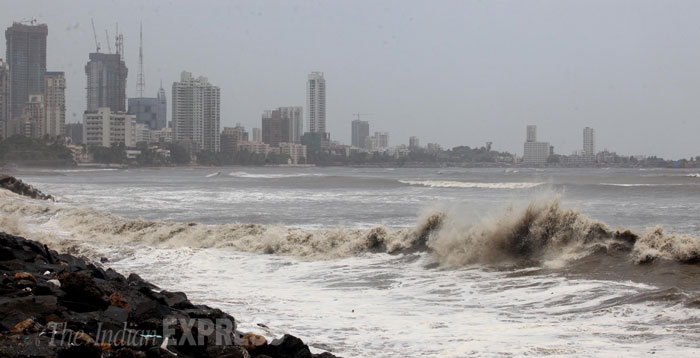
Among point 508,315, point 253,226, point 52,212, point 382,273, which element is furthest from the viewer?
point 52,212

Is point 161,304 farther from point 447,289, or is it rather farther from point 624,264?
point 624,264

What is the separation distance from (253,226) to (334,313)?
10.3 metres

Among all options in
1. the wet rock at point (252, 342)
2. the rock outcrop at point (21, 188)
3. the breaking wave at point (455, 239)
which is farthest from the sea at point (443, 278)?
the rock outcrop at point (21, 188)

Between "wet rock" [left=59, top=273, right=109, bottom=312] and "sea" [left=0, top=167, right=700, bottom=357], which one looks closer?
"wet rock" [left=59, top=273, right=109, bottom=312]

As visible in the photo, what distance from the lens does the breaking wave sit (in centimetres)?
1345

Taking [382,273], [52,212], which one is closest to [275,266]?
[382,273]

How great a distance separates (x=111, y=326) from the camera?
6.48 metres

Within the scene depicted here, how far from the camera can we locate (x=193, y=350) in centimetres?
625

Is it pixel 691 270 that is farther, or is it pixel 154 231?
pixel 154 231

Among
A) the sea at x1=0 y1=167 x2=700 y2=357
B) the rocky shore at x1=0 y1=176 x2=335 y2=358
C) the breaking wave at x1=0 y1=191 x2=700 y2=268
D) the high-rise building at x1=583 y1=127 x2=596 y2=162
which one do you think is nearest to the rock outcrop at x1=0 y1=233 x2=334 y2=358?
the rocky shore at x1=0 y1=176 x2=335 y2=358

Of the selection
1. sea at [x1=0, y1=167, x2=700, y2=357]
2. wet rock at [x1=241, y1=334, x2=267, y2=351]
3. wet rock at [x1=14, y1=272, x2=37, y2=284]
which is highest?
wet rock at [x1=14, y1=272, x2=37, y2=284]

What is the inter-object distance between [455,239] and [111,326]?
957cm

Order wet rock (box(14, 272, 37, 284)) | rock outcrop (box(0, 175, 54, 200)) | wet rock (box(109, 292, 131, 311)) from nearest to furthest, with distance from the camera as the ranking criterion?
1. wet rock (box(109, 292, 131, 311))
2. wet rock (box(14, 272, 37, 284))
3. rock outcrop (box(0, 175, 54, 200))

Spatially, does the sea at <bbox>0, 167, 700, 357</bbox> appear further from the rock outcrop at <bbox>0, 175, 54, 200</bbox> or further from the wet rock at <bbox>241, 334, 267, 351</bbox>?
the rock outcrop at <bbox>0, 175, 54, 200</bbox>
